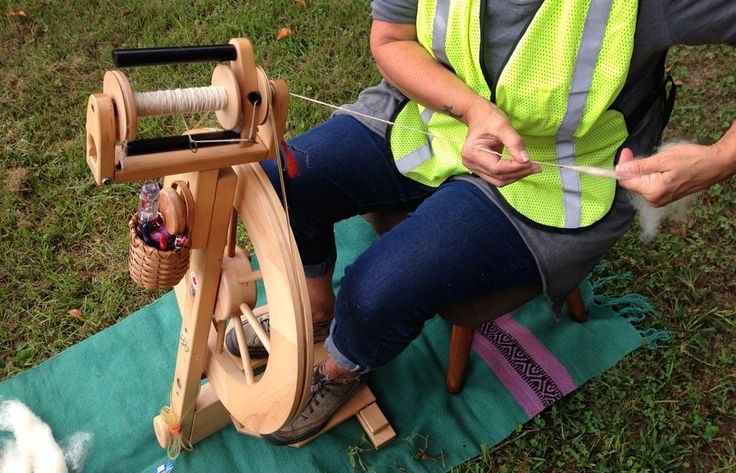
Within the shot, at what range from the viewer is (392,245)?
1328 millimetres

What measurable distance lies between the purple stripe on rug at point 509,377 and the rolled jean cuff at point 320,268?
A: 0.57m

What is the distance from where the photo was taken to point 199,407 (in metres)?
1.63

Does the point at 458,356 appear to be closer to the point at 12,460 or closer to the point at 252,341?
the point at 252,341

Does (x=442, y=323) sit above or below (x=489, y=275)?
below

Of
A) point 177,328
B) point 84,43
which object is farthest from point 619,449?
point 84,43

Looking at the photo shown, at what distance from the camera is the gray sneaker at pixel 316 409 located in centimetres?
164

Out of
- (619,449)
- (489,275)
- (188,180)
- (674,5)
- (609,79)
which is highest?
(674,5)

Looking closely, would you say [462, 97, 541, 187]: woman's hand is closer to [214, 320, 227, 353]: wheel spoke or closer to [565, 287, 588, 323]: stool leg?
[214, 320, 227, 353]: wheel spoke

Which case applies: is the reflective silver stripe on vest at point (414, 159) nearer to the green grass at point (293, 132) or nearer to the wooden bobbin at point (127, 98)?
the wooden bobbin at point (127, 98)

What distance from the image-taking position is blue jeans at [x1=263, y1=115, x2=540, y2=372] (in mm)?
1307

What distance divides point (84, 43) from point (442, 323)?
6.77 feet

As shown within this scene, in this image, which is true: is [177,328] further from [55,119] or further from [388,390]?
[55,119]

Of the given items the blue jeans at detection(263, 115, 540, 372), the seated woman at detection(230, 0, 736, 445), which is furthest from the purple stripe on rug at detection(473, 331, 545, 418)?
the blue jeans at detection(263, 115, 540, 372)

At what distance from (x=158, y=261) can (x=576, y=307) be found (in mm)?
1308
